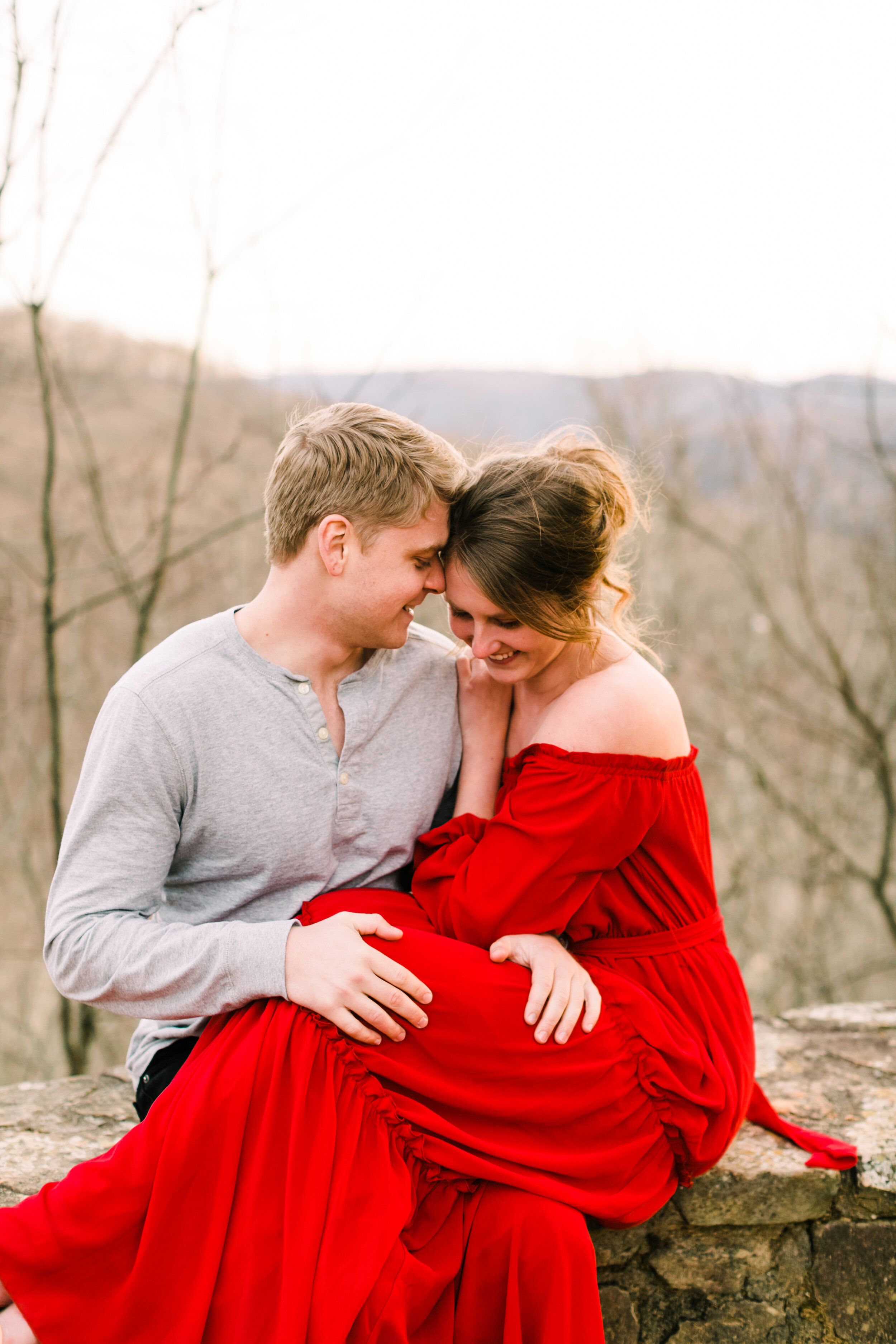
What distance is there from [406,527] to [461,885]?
2.14 ft

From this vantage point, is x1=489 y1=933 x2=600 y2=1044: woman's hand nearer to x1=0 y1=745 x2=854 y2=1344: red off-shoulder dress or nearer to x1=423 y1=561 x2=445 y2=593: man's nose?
x1=0 y1=745 x2=854 y2=1344: red off-shoulder dress

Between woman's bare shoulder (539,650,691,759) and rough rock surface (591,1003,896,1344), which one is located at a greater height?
woman's bare shoulder (539,650,691,759)

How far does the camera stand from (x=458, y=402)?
486 cm

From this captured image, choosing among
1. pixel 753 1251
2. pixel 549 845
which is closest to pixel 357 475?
pixel 549 845

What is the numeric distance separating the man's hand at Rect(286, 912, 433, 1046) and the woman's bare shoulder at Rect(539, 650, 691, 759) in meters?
0.46

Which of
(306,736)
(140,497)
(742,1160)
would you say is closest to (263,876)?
(306,736)

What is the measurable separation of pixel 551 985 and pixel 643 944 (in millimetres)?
286

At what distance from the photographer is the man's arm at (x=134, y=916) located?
1492 millimetres

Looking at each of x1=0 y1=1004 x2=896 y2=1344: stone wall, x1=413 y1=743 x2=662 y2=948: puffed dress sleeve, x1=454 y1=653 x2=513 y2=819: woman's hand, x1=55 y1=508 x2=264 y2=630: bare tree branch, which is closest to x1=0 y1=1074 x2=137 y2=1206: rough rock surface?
x1=0 y1=1004 x2=896 y2=1344: stone wall

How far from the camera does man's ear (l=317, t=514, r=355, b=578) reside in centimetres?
169

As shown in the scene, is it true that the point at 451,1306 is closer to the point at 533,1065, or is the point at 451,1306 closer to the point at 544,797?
the point at 533,1065

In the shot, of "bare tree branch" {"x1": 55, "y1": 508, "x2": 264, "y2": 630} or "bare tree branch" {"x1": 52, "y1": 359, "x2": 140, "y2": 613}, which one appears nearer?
"bare tree branch" {"x1": 55, "y1": 508, "x2": 264, "y2": 630}

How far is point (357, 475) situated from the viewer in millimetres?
1684

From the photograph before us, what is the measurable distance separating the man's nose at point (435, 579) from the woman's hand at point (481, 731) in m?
0.24
